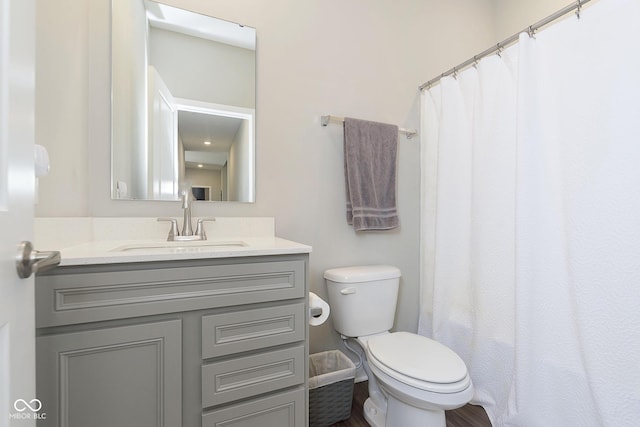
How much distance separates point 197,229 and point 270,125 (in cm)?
64

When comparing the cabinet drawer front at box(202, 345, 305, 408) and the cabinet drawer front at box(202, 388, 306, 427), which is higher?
the cabinet drawer front at box(202, 345, 305, 408)

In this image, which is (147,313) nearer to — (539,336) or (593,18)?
(539,336)

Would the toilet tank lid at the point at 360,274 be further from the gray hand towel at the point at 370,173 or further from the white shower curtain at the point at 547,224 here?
the white shower curtain at the point at 547,224

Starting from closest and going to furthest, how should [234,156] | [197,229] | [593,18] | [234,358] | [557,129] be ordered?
[234,358], [593,18], [557,129], [197,229], [234,156]

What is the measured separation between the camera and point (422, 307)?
1901 mm

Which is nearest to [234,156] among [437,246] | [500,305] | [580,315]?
[437,246]

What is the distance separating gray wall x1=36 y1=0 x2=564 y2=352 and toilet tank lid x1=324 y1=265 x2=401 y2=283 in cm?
10

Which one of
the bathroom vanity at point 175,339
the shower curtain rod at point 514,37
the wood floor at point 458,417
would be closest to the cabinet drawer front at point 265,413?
the bathroom vanity at point 175,339

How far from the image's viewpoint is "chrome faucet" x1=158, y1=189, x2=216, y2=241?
1.29 meters

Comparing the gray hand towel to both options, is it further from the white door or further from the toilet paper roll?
the white door

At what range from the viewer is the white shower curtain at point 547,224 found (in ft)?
3.40

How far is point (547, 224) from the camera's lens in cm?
124

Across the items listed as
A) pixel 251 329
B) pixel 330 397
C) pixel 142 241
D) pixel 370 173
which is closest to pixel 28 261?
pixel 251 329

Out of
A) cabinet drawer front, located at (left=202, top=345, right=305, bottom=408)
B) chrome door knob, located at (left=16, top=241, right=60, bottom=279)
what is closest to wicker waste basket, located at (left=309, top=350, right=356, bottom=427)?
cabinet drawer front, located at (left=202, top=345, right=305, bottom=408)
